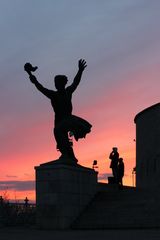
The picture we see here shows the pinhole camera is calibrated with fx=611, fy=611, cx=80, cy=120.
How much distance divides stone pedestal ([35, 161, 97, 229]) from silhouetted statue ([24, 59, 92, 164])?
0.90 meters

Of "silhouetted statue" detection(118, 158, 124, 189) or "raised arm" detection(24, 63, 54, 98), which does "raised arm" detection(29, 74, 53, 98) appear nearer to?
"raised arm" detection(24, 63, 54, 98)

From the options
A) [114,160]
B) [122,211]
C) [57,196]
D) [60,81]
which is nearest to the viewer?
[122,211]

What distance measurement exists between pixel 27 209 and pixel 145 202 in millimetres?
7097

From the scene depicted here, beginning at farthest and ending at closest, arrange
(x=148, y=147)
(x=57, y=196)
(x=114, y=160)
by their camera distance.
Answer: (x=148, y=147)
(x=114, y=160)
(x=57, y=196)

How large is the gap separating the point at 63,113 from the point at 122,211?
431cm

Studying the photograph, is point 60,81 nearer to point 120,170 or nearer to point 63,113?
point 63,113

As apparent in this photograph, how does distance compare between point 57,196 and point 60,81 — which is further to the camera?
point 60,81

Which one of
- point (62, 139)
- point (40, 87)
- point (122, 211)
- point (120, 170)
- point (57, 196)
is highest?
point (40, 87)

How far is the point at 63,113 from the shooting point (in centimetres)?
2222

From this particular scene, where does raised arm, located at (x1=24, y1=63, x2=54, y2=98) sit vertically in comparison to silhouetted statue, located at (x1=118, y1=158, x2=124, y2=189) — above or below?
above

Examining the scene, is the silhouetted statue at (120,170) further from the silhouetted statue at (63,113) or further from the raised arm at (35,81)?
the raised arm at (35,81)

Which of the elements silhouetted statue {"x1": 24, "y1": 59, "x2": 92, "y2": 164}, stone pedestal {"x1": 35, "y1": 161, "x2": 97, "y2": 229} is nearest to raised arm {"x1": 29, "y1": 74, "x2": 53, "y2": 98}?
silhouetted statue {"x1": 24, "y1": 59, "x2": 92, "y2": 164}

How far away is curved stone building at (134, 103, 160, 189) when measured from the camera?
41188 mm

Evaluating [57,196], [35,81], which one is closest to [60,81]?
[35,81]
